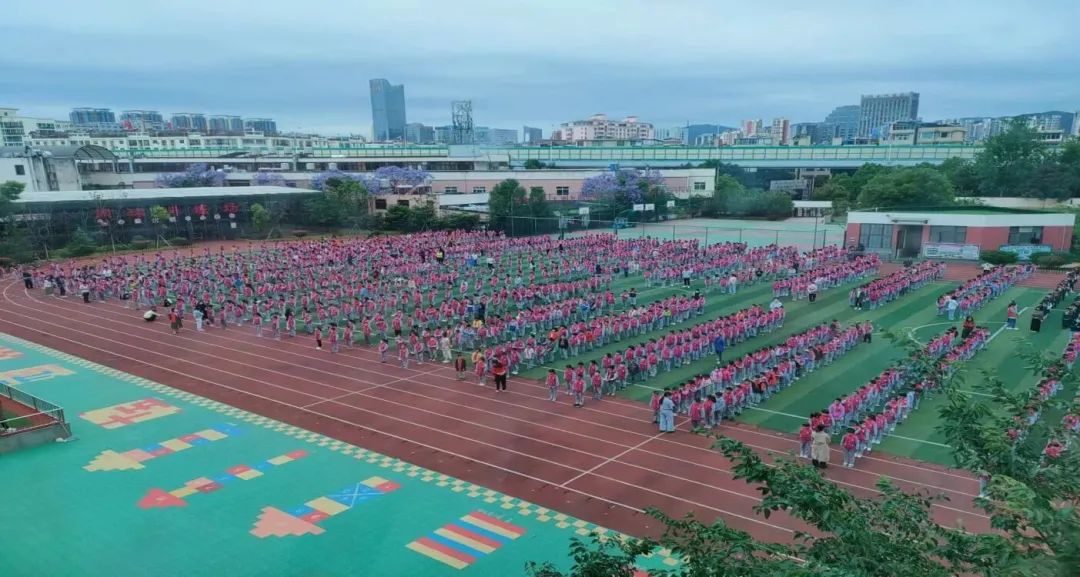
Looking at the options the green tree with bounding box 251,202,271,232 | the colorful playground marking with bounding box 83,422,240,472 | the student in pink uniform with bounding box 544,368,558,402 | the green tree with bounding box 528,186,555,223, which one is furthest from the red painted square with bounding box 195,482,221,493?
the green tree with bounding box 251,202,271,232

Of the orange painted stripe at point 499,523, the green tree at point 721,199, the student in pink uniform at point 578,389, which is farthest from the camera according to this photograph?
the green tree at point 721,199

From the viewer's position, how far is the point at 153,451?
53.4ft

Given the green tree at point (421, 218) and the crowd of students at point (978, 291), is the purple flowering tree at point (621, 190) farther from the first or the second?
the crowd of students at point (978, 291)

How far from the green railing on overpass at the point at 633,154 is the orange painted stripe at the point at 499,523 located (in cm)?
8389

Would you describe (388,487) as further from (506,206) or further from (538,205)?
(538,205)

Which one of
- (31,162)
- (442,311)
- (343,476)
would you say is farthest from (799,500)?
(31,162)

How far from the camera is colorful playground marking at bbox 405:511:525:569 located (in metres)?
12.0

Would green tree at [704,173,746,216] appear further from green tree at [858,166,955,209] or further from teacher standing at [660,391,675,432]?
teacher standing at [660,391,675,432]

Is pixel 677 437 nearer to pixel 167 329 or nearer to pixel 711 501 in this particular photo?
pixel 711 501

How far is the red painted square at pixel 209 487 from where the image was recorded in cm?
1434

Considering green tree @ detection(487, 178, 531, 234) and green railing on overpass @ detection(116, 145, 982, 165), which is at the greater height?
green railing on overpass @ detection(116, 145, 982, 165)

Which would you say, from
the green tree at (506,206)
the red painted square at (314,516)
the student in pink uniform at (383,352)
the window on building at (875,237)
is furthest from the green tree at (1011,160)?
the red painted square at (314,516)

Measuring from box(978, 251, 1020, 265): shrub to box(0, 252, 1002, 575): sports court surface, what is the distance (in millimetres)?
30492

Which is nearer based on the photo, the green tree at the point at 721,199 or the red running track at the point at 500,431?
the red running track at the point at 500,431
